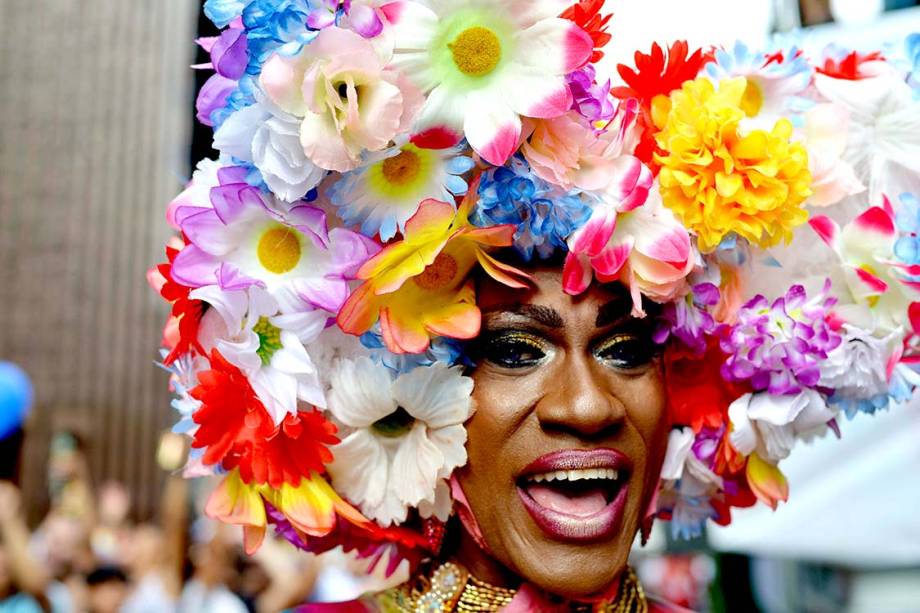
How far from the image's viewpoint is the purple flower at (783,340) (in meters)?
1.98

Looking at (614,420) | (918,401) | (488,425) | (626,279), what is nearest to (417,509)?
(488,425)

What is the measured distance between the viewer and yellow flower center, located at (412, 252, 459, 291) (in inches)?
74.0

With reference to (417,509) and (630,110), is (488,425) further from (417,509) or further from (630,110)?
(630,110)

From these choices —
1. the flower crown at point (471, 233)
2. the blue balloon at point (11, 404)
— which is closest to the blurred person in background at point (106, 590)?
the blue balloon at point (11, 404)

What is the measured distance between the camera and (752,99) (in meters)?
2.01

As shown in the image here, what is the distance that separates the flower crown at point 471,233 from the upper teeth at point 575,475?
0.48 feet

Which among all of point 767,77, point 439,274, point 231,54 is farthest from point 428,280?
point 767,77

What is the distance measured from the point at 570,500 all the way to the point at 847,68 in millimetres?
952

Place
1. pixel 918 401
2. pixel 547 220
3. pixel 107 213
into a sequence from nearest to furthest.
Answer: pixel 547 220, pixel 918 401, pixel 107 213

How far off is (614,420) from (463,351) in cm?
28

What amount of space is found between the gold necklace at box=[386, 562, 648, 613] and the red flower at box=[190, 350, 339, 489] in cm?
32

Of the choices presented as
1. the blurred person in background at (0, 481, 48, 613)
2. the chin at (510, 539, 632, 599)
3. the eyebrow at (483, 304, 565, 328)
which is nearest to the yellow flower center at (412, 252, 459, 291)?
the eyebrow at (483, 304, 565, 328)

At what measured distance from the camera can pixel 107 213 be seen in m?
8.94

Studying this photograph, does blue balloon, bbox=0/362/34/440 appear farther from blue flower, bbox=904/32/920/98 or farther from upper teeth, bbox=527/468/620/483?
blue flower, bbox=904/32/920/98
